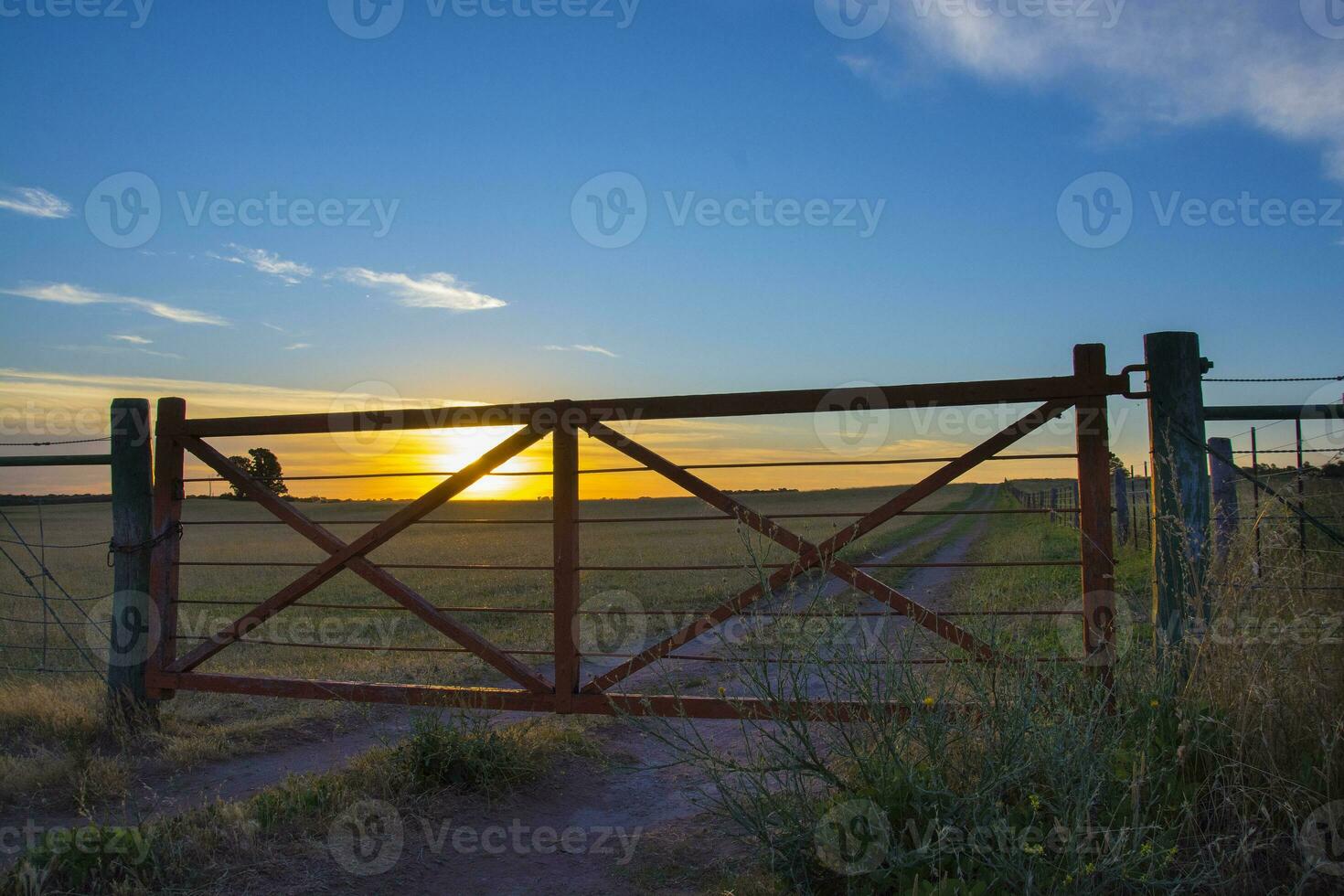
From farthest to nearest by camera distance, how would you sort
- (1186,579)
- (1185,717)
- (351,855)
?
(1186,579) < (351,855) < (1185,717)

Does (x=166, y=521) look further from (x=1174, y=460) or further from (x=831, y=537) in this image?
(x=1174, y=460)

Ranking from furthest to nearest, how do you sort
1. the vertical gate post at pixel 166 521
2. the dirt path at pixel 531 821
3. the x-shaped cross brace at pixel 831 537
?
the vertical gate post at pixel 166 521 → the x-shaped cross brace at pixel 831 537 → the dirt path at pixel 531 821

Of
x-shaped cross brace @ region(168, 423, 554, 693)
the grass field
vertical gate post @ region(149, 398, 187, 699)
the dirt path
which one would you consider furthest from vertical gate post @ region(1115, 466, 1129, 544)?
vertical gate post @ region(149, 398, 187, 699)

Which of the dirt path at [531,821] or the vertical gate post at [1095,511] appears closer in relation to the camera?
the dirt path at [531,821]

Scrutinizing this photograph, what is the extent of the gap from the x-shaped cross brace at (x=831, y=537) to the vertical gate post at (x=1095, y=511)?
18 cm

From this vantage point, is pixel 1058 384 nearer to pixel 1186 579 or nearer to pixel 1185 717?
pixel 1186 579

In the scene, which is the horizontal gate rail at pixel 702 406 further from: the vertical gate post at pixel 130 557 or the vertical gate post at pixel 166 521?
the vertical gate post at pixel 130 557

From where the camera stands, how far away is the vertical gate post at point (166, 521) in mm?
6465

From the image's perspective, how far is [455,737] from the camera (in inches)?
189

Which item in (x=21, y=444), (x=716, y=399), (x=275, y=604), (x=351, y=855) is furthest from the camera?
(x=21, y=444)

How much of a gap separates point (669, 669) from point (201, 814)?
407 centimetres

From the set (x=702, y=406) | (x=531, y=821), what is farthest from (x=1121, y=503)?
(x=531, y=821)

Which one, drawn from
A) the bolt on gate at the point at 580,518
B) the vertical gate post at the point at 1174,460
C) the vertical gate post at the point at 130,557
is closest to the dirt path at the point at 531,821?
the bolt on gate at the point at 580,518

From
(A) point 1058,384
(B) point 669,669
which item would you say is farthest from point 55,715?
(A) point 1058,384
